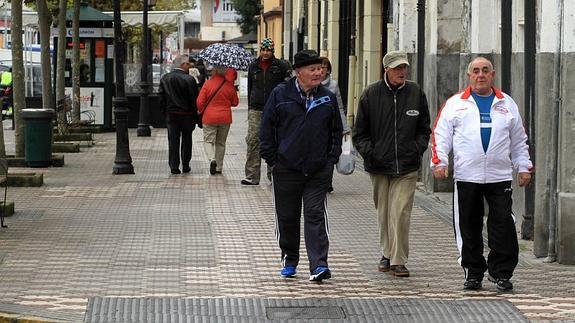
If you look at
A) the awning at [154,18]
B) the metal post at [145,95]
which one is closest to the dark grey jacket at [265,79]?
the metal post at [145,95]

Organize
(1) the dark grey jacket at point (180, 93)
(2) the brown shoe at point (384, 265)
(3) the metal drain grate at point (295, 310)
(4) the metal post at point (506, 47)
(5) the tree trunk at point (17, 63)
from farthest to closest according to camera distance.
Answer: (1) the dark grey jacket at point (180, 93) < (5) the tree trunk at point (17, 63) < (4) the metal post at point (506, 47) < (2) the brown shoe at point (384, 265) < (3) the metal drain grate at point (295, 310)

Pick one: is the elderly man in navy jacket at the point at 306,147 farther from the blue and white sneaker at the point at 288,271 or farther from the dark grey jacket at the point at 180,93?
the dark grey jacket at the point at 180,93

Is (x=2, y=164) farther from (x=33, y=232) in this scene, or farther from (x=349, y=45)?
(x=349, y=45)

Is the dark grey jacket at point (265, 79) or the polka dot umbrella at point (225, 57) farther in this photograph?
the polka dot umbrella at point (225, 57)

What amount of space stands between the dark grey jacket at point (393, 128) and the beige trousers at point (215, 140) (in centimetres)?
999

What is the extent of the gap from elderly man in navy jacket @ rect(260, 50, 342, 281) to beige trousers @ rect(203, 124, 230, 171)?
10.0 meters

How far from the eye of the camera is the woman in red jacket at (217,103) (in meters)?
20.9

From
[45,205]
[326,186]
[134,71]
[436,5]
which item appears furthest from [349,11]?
[326,186]

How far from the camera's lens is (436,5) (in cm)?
1892

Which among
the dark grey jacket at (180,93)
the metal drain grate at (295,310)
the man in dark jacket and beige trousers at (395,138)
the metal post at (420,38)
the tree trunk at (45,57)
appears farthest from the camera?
the tree trunk at (45,57)

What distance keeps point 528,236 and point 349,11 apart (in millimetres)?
19284

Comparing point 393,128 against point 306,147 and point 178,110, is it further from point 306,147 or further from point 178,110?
point 178,110

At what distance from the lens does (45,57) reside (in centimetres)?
2592

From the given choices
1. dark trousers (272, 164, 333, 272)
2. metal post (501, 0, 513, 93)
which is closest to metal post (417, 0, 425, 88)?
metal post (501, 0, 513, 93)
